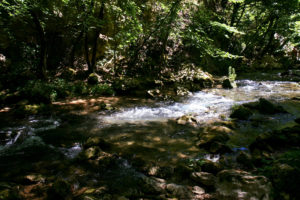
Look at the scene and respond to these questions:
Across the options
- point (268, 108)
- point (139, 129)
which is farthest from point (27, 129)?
point (268, 108)

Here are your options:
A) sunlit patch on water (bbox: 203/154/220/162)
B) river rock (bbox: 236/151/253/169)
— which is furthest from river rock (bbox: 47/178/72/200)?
river rock (bbox: 236/151/253/169)

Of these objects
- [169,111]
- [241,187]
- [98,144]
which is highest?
[169,111]

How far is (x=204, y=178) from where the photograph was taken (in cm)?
301

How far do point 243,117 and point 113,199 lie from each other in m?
5.34

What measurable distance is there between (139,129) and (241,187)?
338 cm

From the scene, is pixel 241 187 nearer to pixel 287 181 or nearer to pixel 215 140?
pixel 287 181

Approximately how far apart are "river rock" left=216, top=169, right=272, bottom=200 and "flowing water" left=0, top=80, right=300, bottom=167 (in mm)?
1004

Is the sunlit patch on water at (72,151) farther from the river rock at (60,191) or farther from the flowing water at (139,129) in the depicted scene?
the river rock at (60,191)

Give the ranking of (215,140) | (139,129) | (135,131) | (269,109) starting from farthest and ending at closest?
(269,109) < (139,129) < (135,131) < (215,140)

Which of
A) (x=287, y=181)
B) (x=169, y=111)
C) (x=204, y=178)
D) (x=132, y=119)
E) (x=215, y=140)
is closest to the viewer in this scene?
(x=287, y=181)

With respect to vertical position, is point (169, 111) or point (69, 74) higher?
point (69, 74)

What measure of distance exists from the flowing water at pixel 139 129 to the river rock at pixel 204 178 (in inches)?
31.5

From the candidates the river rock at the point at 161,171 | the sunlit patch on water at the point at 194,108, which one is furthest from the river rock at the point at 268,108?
the river rock at the point at 161,171

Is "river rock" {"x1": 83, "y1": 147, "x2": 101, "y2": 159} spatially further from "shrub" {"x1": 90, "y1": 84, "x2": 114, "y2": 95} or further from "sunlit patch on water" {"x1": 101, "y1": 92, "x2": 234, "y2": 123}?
"shrub" {"x1": 90, "y1": 84, "x2": 114, "y2": 95}
